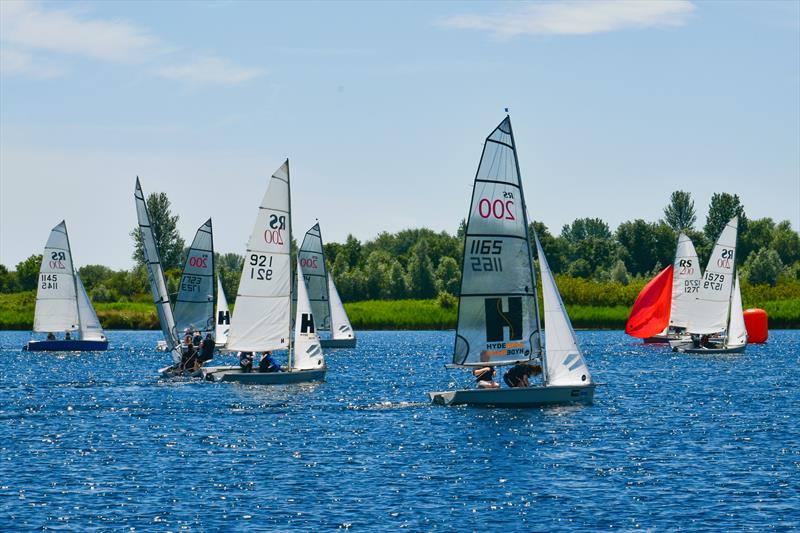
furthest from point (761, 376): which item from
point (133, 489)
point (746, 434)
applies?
point (133, 489)

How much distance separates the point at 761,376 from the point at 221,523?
145 feet

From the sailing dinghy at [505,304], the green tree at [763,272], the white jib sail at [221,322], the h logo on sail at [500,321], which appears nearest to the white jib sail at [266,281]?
the sailing dinghy at [505,304]

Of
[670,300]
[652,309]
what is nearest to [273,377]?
[652,309]

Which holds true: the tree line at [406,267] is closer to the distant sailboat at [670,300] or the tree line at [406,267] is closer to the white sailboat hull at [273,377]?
the distant sailboat at [670,300]

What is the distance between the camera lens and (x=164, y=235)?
178125mm

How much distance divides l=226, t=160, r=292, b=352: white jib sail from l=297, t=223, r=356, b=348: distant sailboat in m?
28.2

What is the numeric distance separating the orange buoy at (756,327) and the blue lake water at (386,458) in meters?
38.9

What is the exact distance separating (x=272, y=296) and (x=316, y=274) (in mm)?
30136

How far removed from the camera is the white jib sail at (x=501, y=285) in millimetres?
42531

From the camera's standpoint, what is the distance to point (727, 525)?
2516 centimetres

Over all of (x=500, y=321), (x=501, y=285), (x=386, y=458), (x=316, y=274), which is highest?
(x=316, y=274)

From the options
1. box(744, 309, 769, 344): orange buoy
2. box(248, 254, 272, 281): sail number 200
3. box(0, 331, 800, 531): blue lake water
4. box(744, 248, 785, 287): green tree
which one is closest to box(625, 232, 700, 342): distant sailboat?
box(744, 309, 769, 344): orange buoy

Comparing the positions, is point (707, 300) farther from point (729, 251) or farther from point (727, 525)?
point (727, 525)

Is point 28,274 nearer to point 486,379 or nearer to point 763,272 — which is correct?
point 763,272
